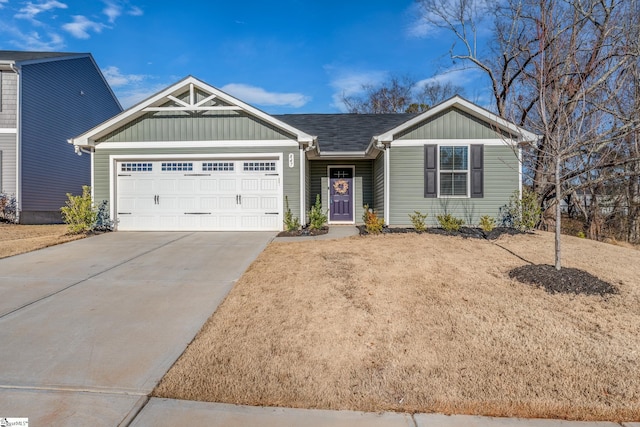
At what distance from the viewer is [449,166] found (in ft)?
34.4

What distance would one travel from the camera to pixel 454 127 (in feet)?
34.2

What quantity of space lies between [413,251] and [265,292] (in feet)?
11.4

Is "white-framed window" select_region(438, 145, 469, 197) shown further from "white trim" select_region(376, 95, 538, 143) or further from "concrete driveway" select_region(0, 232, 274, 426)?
"concrete driveway" select_region(0, 232, 274, 426)

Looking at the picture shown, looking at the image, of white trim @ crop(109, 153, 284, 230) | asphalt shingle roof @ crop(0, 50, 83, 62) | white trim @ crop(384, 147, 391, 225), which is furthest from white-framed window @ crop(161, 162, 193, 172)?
asphalt shingle roof @ crop(0, 50, 83, 62)

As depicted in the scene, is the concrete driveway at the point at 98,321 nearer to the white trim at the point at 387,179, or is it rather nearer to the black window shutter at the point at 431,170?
the white trim at the point at 387,179

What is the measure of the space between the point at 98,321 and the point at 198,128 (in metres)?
7.50

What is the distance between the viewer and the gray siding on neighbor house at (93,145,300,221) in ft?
33.8

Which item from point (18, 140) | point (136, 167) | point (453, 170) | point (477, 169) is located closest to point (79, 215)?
point (136, 167)

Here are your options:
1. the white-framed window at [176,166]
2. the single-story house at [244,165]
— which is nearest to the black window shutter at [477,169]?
the single-story house at [244,165]

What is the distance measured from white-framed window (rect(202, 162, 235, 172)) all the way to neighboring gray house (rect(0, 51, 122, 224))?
804 centimetres

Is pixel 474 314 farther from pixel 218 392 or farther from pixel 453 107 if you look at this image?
pixel 453 107

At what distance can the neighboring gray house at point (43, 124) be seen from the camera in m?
12.9

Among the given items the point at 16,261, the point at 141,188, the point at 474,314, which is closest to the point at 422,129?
the point at 474,314

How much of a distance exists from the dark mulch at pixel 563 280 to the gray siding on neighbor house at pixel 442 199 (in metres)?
4.88
